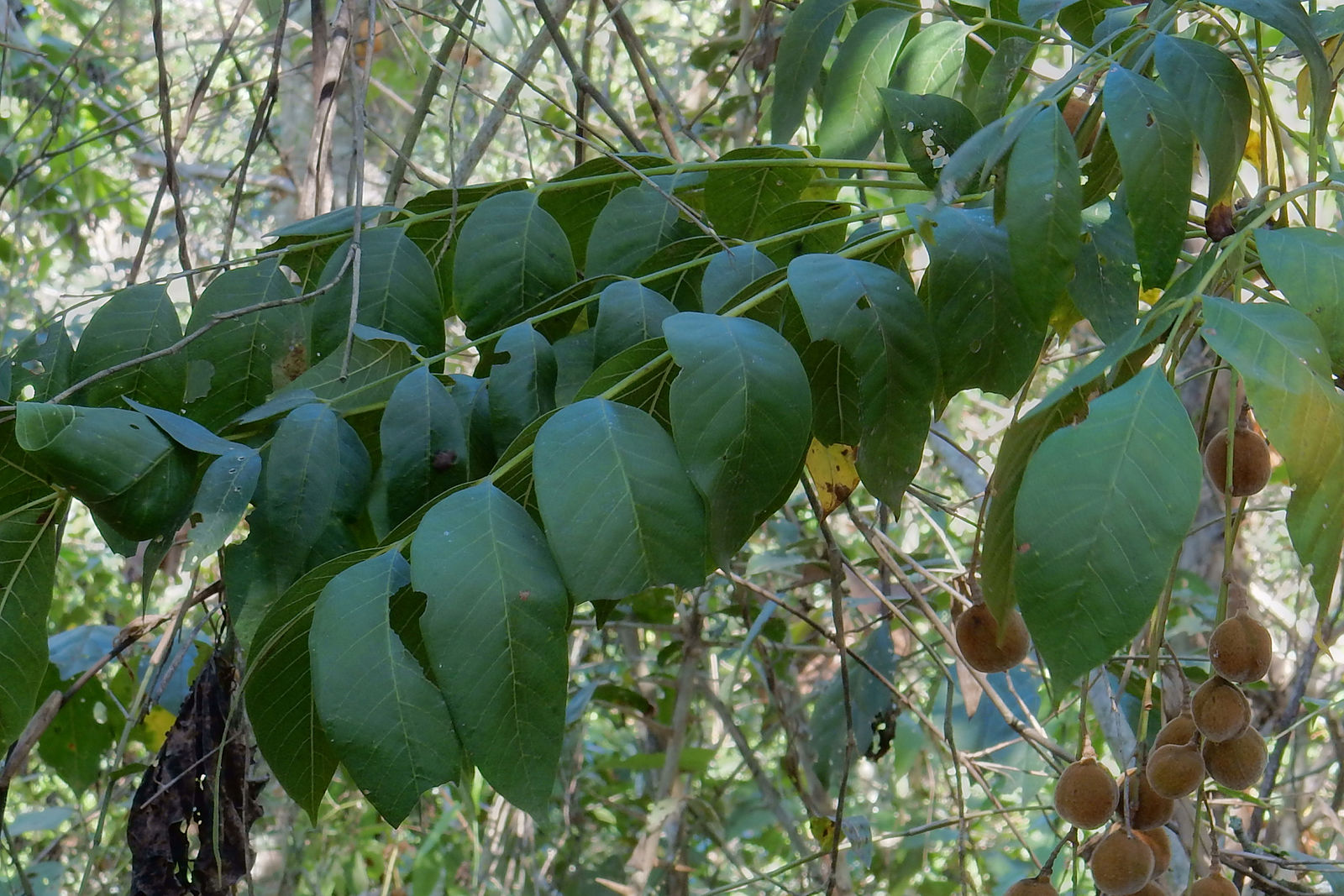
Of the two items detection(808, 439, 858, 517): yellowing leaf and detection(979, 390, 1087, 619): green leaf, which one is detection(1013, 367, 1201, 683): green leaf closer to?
detection(979, 390, 1087, 619): green leaf

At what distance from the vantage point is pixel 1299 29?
0.62 meters

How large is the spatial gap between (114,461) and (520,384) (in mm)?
230

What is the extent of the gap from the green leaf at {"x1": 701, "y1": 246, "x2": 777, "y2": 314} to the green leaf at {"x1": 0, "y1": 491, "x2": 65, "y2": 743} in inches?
16.5

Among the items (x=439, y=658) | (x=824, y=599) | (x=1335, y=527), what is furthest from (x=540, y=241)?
(x=824, y=599)

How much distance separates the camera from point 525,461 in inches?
24.1

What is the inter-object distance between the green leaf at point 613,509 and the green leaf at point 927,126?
0.26m

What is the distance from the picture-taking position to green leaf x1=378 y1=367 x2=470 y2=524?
2.21ft

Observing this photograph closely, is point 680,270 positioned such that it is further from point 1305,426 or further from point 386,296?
point 1305,426

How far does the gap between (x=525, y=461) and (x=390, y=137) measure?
282 centimetres

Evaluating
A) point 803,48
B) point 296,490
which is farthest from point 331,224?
point 803,48

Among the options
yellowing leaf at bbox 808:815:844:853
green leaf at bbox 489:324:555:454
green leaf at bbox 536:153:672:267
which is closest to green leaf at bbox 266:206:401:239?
green leaf at bbox 536:153:672:267

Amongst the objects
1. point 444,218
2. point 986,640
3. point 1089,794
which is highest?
point 444,218

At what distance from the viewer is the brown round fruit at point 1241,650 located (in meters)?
0.64

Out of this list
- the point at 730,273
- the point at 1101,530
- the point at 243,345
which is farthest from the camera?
the point at 243,345
